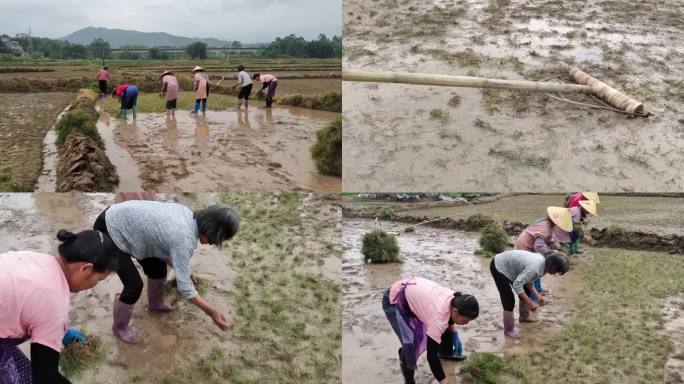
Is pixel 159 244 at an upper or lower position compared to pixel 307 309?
upper

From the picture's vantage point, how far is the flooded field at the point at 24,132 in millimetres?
6434

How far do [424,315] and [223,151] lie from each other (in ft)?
18.0

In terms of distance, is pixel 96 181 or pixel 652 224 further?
pixel 652 224

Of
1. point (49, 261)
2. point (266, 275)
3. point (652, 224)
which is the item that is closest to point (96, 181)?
point (266, 275)

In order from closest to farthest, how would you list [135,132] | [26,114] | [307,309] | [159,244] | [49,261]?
[49,261]
[159,244]
[307,309]
[135,132]
[26,114]

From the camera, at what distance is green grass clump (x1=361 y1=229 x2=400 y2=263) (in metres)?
5.93

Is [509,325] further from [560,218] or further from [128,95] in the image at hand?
[128,95]

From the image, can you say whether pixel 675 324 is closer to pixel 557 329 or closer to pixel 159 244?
pixel 557 329

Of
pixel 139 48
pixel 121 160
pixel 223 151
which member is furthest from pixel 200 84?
pixel 139 48

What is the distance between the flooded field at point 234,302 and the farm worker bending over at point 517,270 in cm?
130

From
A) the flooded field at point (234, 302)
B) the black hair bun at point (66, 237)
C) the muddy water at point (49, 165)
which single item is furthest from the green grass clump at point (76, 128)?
the black hair bun at point (66, 237)

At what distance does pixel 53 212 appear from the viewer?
5152 millimetres

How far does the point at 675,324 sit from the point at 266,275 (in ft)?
11.2

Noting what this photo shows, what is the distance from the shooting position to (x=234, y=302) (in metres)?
3.95
